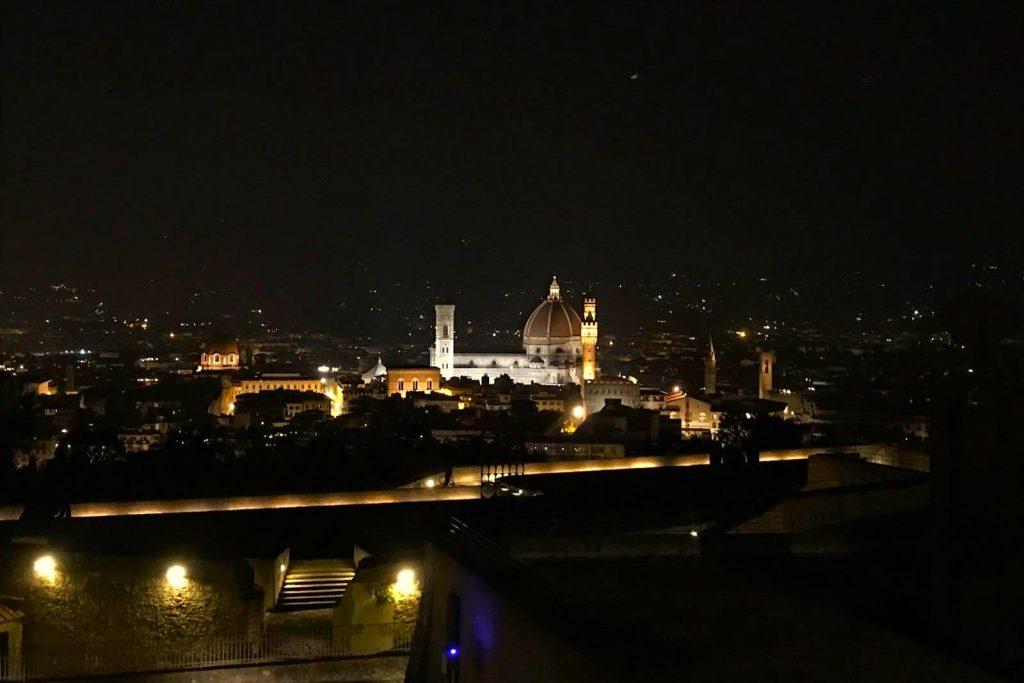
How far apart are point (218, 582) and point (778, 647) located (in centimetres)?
559

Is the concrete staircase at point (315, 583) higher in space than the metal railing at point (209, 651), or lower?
higher

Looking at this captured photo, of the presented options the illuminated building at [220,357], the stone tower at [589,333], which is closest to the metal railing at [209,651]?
the stone tower at [589,333]

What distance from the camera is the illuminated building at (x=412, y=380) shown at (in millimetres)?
58406

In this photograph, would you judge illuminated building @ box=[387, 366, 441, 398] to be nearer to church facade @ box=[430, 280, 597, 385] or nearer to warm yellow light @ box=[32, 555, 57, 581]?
church facade @ box=[430, 280, 597, 385]

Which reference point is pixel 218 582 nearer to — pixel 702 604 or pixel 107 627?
pixel 107 627

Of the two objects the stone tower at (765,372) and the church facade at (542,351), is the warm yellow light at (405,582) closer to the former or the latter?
the stone tower at (765,372)

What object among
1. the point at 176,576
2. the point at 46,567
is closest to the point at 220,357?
the point at 46,567

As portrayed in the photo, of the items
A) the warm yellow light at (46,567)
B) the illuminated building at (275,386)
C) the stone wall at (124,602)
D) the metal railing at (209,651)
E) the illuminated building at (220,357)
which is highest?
the illuminated building at (220,357)

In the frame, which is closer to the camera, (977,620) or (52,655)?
(977,620)

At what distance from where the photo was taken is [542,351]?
2601 inches

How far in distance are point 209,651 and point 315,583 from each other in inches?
41.5

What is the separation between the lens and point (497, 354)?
67875 millimetres

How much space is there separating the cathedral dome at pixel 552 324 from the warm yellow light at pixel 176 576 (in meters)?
58.0

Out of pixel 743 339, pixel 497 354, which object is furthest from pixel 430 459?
pixel 743 339
